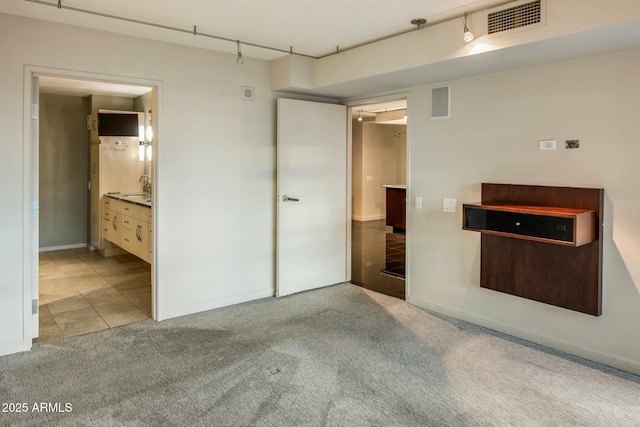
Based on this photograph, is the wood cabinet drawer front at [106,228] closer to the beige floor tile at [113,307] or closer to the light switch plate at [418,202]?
the beige floor tile at [113,307]

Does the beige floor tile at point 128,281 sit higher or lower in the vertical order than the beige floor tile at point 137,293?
higher

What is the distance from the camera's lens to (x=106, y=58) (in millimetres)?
3553

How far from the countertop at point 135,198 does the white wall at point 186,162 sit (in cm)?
117

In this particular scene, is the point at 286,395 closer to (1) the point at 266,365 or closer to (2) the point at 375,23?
(1) the point at 266,365

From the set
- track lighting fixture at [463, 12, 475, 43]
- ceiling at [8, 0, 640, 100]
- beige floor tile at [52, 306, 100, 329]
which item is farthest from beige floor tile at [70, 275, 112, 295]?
track lighting fixture at [463, 12, 475, 43]

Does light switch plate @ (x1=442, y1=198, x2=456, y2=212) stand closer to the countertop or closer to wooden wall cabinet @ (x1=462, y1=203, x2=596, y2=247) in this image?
wooden wall cabinet @ (x1=462, y1=203, x2=596, y2=247)

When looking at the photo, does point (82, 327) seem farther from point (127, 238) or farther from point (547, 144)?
point (547, 144)

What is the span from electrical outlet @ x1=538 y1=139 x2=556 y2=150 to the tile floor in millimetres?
3626

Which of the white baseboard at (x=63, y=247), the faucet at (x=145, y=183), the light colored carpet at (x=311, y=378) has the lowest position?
the light colored carpet at (x=311, y=378)

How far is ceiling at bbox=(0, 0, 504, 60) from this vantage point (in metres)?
2.93

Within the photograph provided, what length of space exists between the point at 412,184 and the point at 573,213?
1647 mm

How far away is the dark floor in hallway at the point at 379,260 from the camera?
516cm

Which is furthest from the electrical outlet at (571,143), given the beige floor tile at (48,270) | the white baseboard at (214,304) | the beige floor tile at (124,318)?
the beige floor tile at (48,270)

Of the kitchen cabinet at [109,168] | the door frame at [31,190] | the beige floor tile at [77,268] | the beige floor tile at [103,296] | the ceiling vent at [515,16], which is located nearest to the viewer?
the ceiling vent at [515,16]
